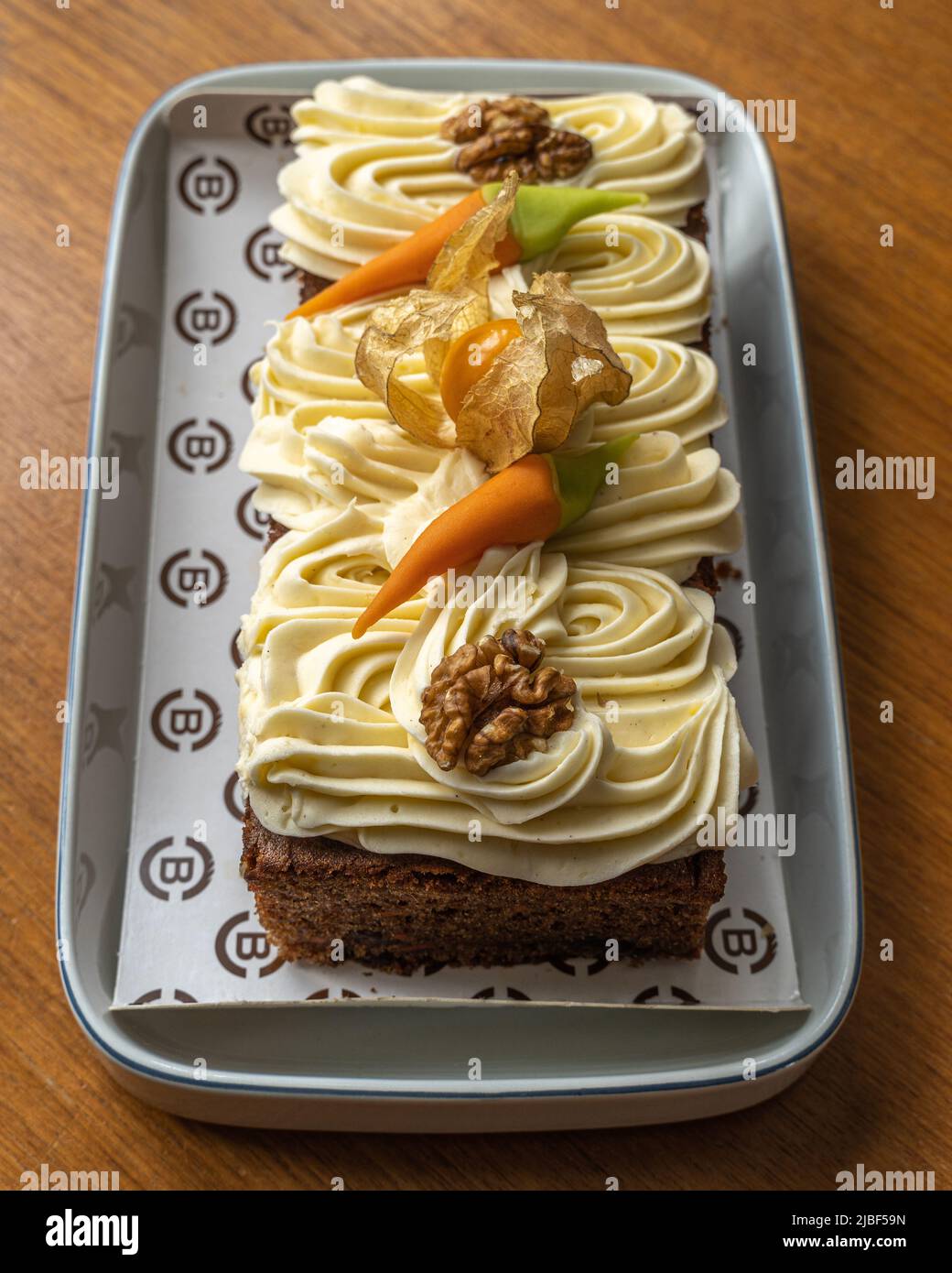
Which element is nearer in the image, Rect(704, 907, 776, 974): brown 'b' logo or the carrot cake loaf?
the carrot cake loaf

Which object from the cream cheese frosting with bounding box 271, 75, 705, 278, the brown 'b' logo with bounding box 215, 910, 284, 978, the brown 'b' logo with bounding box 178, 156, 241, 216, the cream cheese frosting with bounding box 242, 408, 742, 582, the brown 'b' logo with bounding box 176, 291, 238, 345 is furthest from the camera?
the brown 'b' logo with bounding box 178, 156, 241, 216

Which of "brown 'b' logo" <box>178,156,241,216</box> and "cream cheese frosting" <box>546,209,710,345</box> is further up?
"brown 'b' logo" <box>178,156,241,216</box>

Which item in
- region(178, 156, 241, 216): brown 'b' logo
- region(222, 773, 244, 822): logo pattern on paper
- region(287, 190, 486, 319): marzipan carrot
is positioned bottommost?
region(222, 773, 244, 822): logo pattern on paper

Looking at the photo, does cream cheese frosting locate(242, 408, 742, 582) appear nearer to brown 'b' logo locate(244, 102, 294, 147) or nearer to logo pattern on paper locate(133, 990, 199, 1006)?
logo pattern on paper locate(133, 990, 199, 1006)

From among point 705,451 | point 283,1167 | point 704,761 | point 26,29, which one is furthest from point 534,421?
point 26,29

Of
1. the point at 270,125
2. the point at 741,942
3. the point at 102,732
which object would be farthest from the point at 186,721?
the point at 270,125

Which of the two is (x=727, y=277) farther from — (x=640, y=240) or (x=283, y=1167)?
(x=283, y=1167)

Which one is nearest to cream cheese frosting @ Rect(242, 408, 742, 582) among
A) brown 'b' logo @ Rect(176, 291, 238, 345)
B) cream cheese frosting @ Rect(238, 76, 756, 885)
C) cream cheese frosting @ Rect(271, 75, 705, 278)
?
cream cheese frosting @ Rect(238, 76, 756, 885)

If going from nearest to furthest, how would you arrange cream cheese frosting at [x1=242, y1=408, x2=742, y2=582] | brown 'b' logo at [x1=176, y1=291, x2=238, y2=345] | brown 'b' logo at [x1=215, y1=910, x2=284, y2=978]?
cream cheese frosting at [x1=242, y1=408, x2=742, y2=582]
brown 'b' logo at [x1=215, y1=910, x2=284, y2=978]
brown 'b' logo at [x1=176, y1=291, x2=238, y2=345]
